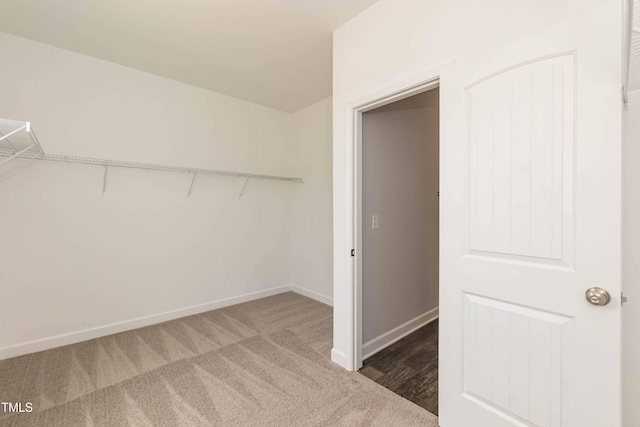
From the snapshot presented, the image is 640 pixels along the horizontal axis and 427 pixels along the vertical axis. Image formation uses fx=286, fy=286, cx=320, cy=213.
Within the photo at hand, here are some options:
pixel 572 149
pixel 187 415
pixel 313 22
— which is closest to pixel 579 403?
pixel 572 149

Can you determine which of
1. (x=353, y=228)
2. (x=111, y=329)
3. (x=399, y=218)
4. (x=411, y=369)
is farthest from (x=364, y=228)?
(x=111, y=329)

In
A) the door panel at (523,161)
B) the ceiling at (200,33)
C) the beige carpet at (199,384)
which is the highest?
the ceiling at (200,33)

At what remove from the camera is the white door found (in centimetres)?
105

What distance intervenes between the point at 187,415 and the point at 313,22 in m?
2.75

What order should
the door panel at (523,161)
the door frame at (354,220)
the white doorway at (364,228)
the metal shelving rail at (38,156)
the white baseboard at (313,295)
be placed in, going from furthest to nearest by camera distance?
the white baseboard at (313,295) → the door frame at (354,220) → the white doorway at (364,228) → the metal shelving rail at (38,156) → the door panel at (523,161)

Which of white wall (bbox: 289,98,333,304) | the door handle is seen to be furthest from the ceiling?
the door handle

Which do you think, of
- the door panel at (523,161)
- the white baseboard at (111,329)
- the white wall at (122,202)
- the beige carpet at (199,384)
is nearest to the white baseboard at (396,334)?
the beige carpet at (199,384)

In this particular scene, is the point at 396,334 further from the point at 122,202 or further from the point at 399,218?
the point at 122,202

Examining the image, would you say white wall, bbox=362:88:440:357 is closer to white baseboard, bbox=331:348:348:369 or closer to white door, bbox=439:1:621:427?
white baseboard, bbox=331:348:348:369

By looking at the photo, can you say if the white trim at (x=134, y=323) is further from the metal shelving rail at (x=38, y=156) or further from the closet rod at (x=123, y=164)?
the closet rod at (x=123, y=164)

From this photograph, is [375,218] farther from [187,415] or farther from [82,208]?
[82,208]

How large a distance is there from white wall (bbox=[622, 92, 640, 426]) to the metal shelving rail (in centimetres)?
274

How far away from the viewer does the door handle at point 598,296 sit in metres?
1.04

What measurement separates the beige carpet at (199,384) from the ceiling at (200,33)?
2595 millimetres
